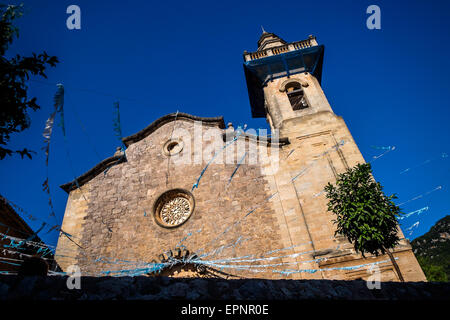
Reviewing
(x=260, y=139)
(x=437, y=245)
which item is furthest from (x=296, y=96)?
(x=437, y=245)

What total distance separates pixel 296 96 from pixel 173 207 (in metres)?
9.45

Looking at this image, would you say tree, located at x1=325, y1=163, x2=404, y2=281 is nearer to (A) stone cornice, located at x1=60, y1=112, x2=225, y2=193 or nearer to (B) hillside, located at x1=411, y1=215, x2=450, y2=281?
(A) stone cornice, located at x1=60, y1=112, x2=225, y2=193

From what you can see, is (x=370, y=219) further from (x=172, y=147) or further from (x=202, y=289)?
(x=172, y=147)

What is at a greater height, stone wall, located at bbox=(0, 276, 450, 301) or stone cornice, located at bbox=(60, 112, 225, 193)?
stone cornice, located at bbox=(60, 112, 225, 193)

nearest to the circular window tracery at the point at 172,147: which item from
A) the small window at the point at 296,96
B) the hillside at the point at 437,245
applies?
the small window at the point at 296,96

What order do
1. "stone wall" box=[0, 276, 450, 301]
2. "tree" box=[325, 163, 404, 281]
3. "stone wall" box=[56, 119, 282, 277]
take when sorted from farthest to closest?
1. "stone wall" box=[56, 119, 282, 277]
2. "tree" box=[325, 163, 404, 281]
3. "stone wall" box=[0, 276, 450, 301]

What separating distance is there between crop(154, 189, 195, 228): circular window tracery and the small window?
314 inches

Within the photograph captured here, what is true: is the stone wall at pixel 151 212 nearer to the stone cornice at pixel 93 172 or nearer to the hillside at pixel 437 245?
the stone cornice at pixel 93 172

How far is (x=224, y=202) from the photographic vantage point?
35.3 ft

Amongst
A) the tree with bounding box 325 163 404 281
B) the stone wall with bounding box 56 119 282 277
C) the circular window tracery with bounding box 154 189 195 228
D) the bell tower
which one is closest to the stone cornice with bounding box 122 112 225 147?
the stone wall with bounding box 56 119 282 277

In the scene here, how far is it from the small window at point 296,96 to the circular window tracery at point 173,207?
7.99 metres

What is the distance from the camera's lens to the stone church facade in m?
8.95

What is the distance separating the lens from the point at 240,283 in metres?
2.54
